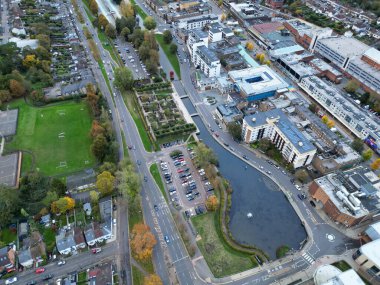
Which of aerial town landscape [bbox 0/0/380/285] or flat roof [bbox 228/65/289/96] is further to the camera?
flat roof [bbox 228/65/289/96]

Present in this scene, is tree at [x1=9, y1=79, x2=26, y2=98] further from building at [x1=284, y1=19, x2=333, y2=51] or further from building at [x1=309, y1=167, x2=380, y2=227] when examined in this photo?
building at [x1=284, y1=19, x2=333, y2=51]

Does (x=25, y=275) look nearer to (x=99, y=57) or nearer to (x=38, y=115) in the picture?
(x=38, y=115)

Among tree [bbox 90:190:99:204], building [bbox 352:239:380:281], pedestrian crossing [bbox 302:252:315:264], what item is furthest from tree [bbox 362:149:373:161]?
tree [bbox 90:190:99:204]

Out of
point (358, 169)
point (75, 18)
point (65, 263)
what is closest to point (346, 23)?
point (358, 169)

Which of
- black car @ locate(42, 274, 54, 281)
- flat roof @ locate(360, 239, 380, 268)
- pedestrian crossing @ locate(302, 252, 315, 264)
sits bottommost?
black car @ locate(42, 274, 54, 281)

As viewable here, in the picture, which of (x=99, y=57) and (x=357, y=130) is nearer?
(x=357, y=130)

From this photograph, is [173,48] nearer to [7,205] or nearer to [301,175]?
[301,175]

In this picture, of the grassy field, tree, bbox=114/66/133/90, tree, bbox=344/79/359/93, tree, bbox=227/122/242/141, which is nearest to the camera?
the grassy field
